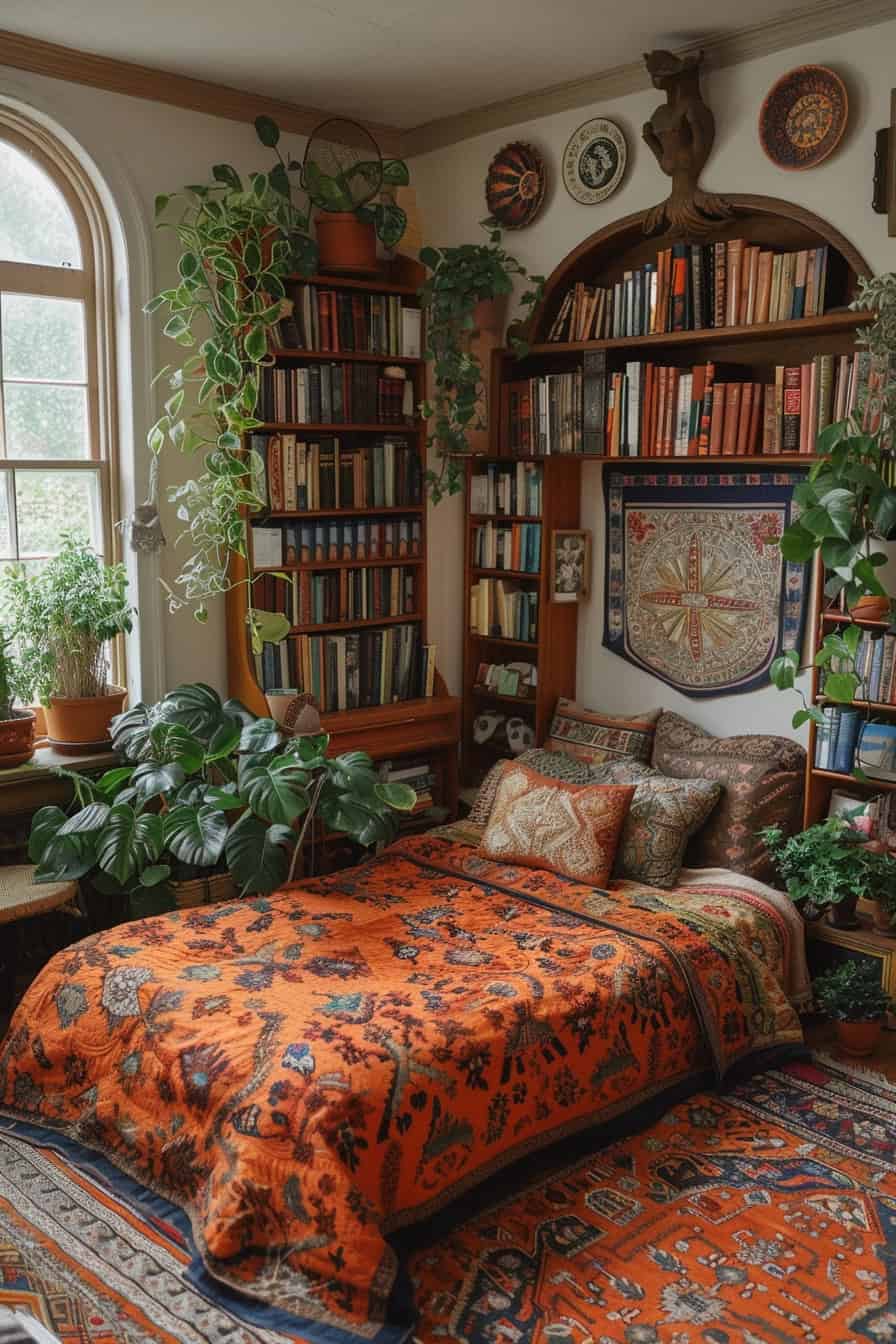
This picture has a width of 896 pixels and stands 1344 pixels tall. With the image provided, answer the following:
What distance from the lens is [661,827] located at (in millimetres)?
4074

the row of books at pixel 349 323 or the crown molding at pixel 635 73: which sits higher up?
the crown molding at pixel 635 73

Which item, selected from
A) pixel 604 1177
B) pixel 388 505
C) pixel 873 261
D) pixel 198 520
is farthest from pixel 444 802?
pixel 873 261

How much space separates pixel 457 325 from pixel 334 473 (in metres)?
0.73

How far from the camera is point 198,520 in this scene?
4.34 meters

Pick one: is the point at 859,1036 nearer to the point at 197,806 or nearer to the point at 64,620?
the point at 197,806

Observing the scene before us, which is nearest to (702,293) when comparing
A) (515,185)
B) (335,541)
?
(515,185)

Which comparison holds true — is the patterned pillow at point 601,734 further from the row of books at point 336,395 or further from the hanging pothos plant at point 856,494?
the row of books at point 336,395

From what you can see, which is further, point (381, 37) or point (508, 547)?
point (508, 547)

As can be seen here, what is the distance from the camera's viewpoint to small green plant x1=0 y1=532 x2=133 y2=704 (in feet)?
13.3

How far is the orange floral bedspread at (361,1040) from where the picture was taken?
8.79 ft

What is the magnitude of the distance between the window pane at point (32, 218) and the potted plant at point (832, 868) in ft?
9.97

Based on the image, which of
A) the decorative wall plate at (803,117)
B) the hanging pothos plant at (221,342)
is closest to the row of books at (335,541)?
the hanging pothos plant at (221,342)

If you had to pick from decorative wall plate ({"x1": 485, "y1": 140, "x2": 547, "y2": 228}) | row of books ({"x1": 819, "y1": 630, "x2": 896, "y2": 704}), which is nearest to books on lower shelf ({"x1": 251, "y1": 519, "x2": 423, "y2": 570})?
decorative wall plate ({"x1": 485, "y1": 140, "x2": 547, "y2": 228})

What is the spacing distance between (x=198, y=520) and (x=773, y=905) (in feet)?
7.54
